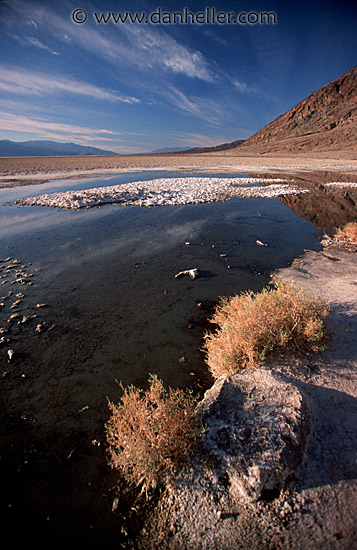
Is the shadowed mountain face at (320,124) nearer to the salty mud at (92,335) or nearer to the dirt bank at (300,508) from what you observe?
the salty mud at (92,335)

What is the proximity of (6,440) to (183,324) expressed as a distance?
3.31m

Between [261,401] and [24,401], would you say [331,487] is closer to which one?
[261,401]

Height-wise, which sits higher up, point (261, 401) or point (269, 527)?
point (261, 401)

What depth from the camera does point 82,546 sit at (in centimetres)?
225

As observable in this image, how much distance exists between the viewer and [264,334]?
149 inches

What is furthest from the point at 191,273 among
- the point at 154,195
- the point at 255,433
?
the point at 154,195

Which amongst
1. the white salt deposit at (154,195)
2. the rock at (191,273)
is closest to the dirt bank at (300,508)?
the rock at (191,273)

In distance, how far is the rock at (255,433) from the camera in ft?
7.57

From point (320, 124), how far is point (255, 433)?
14228cm

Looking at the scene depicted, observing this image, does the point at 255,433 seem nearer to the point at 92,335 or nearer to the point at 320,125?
the point at 92,335

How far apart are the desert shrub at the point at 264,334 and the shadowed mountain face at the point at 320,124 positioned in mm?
85519

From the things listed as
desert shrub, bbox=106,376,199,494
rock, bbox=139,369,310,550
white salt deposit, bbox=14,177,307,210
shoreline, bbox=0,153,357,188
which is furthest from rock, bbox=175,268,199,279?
shoreline, bbox=0,153,357,188

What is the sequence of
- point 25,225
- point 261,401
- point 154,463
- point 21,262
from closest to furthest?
point 154,463 < point 261,401 < point 21,262 < point 25,225

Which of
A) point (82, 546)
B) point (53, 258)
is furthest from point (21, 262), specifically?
point (82, 546)
